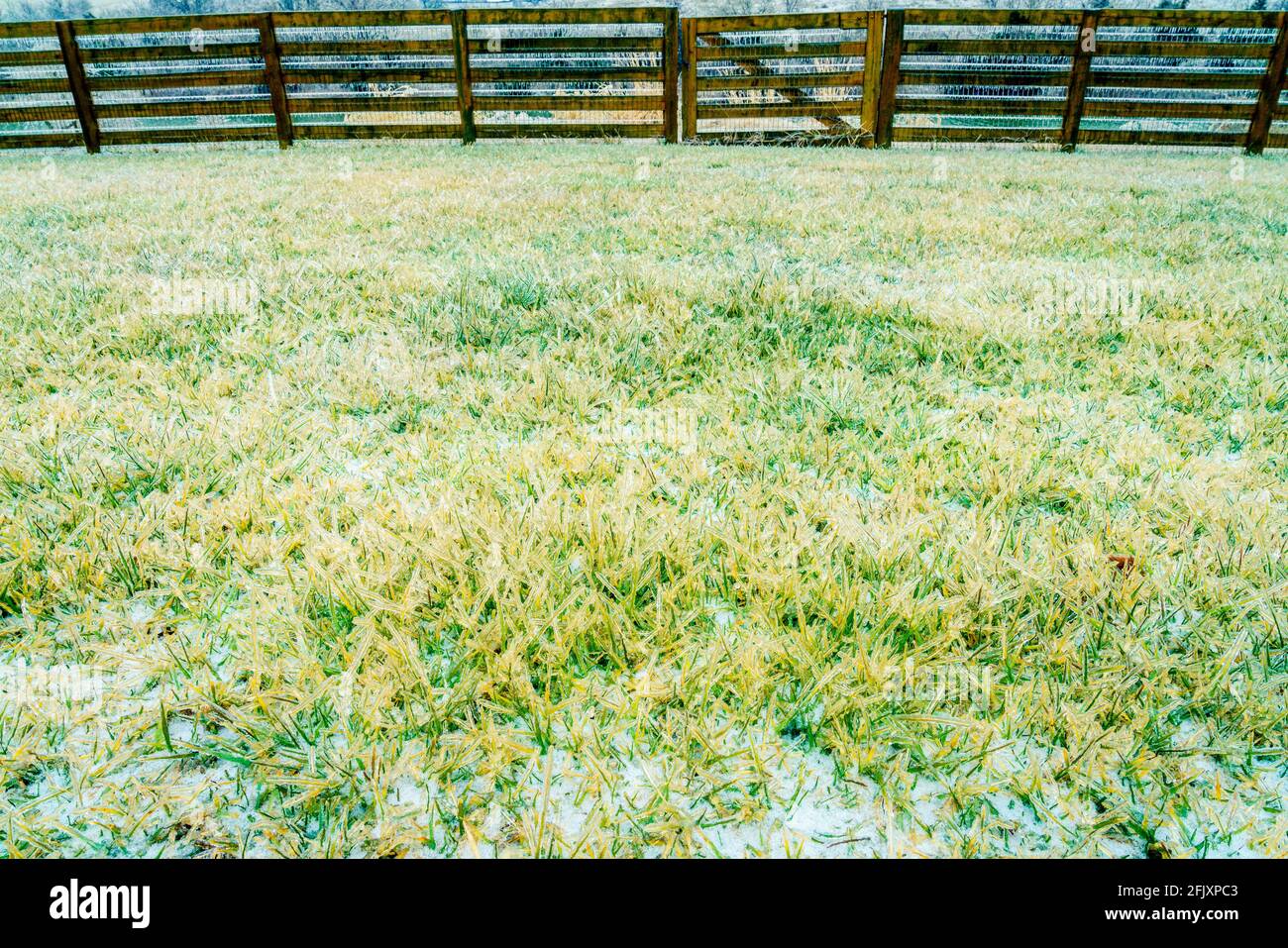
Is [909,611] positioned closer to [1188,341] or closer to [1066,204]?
[1188,341]

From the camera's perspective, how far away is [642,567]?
1.42 metres

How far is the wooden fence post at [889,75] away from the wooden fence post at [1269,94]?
5.80 m

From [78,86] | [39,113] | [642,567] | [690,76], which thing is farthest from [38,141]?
[642,567]

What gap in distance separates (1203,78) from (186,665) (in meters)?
15.7

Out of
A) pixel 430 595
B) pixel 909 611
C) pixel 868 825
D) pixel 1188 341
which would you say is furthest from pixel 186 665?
pixel 1188 341

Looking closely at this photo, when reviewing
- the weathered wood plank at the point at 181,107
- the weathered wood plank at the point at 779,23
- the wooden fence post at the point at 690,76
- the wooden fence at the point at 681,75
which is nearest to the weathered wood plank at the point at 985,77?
the wooden fence at the point at 681,75

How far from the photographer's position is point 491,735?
3.50ft

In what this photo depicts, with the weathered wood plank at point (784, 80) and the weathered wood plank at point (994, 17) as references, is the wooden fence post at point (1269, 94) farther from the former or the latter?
the weathered wood plank at point (784, 80)

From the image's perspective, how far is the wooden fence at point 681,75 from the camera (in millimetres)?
11148

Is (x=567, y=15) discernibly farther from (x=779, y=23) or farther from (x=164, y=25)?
(x=164, y=25)

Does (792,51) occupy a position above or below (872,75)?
above

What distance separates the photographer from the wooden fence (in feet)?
36.6

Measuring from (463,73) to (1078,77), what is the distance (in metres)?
9.84

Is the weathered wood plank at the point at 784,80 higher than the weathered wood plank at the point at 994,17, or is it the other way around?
the weathered wood plank at the point at 994,17
